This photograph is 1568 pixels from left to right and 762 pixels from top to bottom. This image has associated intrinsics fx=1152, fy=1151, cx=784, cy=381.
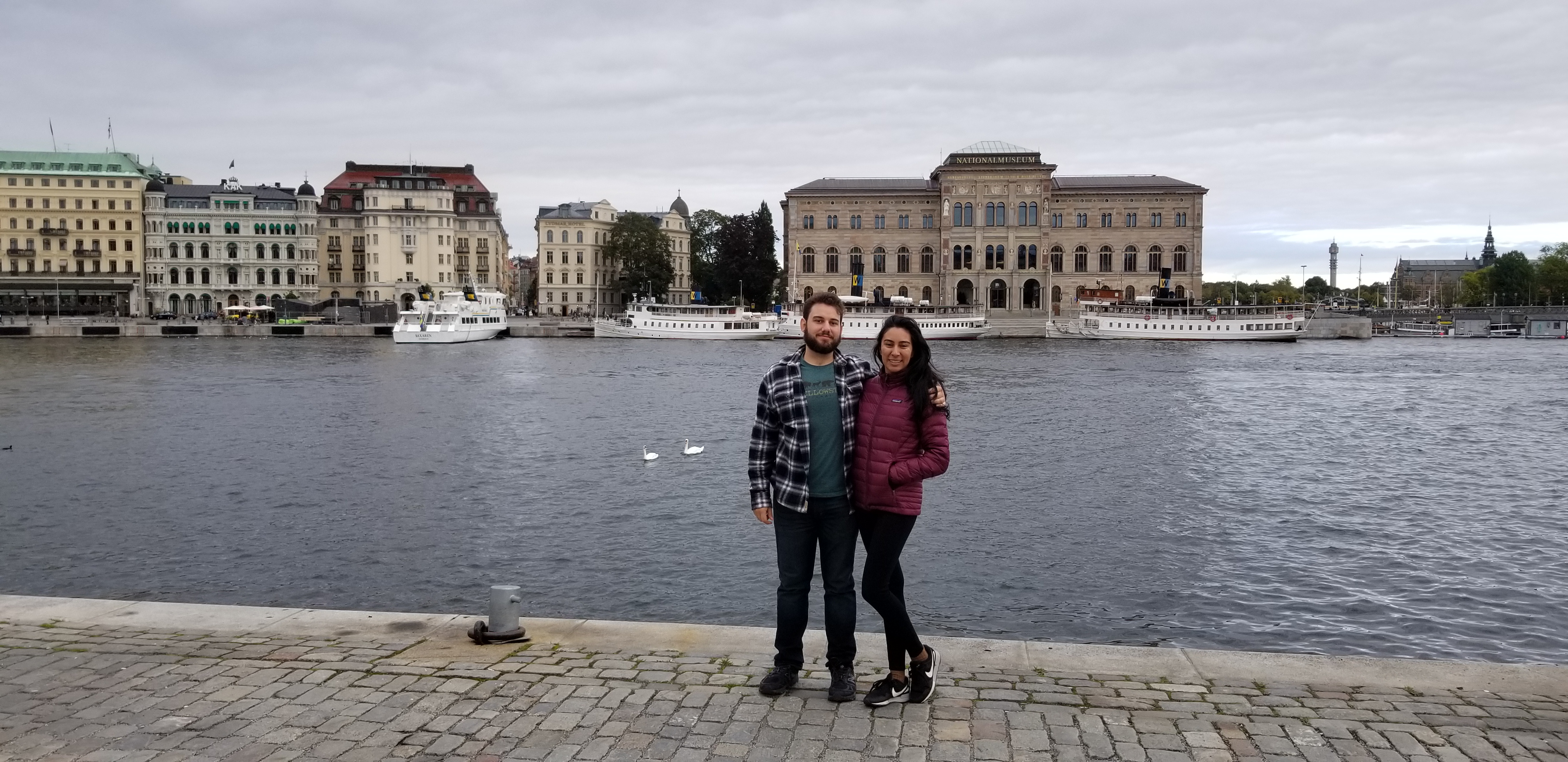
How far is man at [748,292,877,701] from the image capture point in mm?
6277

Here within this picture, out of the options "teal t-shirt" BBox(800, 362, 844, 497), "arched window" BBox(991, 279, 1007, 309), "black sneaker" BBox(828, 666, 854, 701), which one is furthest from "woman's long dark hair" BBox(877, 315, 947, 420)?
"arched window" BBox(991, 279, 1007, 309)

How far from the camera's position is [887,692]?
618 cm

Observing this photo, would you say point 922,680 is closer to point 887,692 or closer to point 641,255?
point 887,692

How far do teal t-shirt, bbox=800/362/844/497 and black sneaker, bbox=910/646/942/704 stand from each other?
1.03 m

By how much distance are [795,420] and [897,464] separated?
0.60 metres

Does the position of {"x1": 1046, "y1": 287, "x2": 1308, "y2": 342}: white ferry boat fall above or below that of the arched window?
below

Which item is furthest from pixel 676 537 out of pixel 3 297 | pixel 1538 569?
pixel 3 297

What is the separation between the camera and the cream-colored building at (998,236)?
93625 mm

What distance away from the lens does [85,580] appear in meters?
12.2

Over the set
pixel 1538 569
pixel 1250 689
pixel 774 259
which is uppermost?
pixel 774 259

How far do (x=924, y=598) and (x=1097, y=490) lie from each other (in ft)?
24.5

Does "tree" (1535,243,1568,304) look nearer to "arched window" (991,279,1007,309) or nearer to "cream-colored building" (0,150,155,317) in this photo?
"arched window" (991,279,1007,309)

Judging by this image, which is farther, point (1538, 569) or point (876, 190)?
point (876, 190)

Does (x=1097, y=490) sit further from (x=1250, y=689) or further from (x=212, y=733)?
(x=212, y=733)
